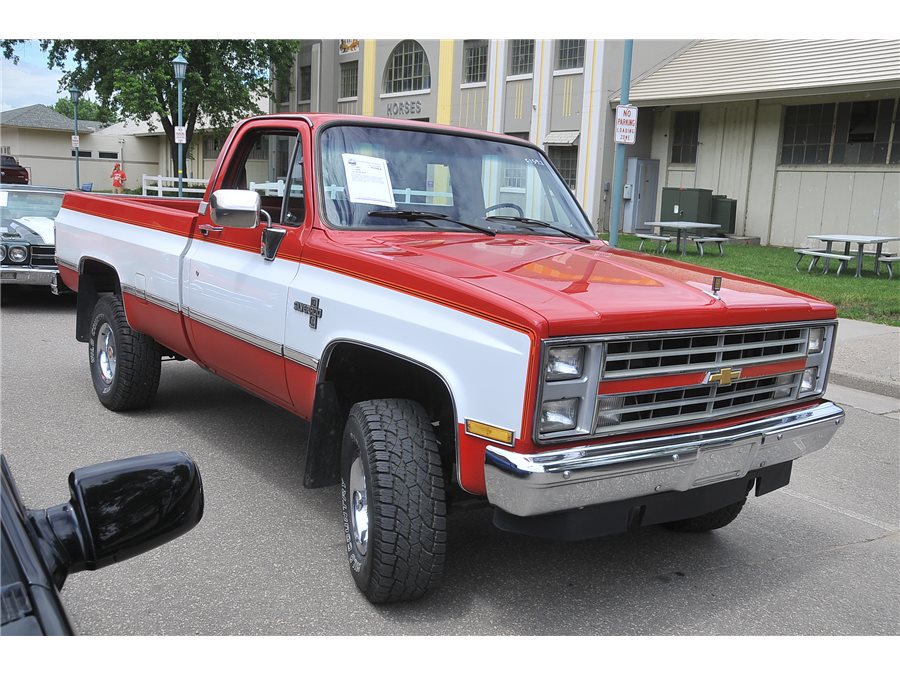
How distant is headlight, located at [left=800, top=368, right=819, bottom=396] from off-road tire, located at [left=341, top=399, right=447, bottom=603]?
167 cm

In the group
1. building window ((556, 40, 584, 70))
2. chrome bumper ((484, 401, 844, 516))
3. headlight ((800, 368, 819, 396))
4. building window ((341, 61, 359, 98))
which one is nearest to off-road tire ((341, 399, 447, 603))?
chrome bumper ((484, 401, 844, 516))

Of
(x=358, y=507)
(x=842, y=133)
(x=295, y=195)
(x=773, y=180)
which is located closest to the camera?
(x=358, y=507)

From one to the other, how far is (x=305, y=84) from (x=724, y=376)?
36119 millimetres

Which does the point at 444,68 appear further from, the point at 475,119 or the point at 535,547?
the point at 535,547

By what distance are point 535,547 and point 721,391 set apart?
124 cm

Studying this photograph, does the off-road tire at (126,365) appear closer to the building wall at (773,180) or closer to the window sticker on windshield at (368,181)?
the window sticker on windshield at (368,181)

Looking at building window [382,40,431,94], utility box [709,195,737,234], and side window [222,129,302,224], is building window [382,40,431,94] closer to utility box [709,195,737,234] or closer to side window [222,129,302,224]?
utility box [709,195,737,234]

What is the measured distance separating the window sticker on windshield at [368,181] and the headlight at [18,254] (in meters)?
7.63

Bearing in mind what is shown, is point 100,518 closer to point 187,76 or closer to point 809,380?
point 809,380

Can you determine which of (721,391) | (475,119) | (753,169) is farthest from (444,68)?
(721,391)

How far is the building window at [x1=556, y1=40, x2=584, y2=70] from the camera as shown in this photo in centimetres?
2477

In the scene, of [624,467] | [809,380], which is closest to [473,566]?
[624,467]

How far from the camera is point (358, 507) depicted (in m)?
3.62

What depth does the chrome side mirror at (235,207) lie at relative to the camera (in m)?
4.10
